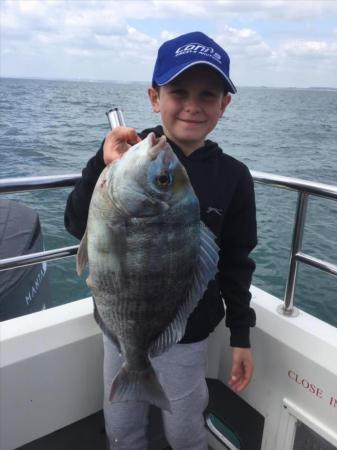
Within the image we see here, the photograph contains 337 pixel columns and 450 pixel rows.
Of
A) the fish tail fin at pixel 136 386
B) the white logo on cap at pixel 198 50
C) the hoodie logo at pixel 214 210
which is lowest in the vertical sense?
the fish tail fin at pixel 136 386

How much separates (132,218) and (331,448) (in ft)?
4.97

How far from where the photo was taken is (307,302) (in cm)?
673

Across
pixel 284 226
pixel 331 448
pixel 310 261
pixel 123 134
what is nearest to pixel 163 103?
pixel 123 134

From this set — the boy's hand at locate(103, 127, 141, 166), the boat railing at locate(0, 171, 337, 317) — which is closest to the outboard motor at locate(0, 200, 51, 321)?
the boat railing at locate(0, 171, 337, 317)

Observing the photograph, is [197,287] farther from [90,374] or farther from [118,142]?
[90,374]

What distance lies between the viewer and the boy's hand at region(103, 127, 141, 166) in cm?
148

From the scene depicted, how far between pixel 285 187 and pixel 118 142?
3.53 feet

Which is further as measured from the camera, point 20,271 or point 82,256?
point 20,271

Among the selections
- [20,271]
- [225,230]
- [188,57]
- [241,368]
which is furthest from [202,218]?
[20,271]

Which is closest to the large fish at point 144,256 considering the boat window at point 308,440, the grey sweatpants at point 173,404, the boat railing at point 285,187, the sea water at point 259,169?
the grey sweatpants at point 173,404

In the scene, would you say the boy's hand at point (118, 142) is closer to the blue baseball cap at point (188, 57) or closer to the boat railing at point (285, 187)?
the blue baseball cap at point (188, 57)

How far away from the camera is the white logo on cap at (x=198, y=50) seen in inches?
68.4

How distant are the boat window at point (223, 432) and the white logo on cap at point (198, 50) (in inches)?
80.0

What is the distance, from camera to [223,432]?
2.50m
